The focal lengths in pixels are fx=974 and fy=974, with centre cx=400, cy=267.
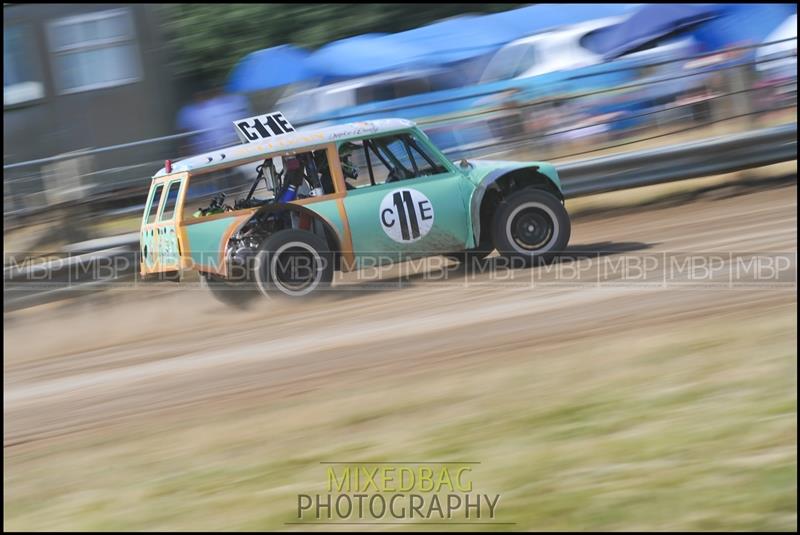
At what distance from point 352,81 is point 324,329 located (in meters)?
7.88

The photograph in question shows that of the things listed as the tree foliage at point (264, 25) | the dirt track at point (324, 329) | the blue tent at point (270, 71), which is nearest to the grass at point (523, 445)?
the dirt track at point (324, 329)

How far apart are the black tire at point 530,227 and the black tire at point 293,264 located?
143 cm

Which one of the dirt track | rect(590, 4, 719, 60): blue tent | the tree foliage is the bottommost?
the dirt track

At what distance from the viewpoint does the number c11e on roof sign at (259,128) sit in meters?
7.40

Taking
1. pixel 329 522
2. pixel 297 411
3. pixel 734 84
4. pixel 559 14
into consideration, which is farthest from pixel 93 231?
pixel 559 14

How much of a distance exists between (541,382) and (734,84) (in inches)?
253

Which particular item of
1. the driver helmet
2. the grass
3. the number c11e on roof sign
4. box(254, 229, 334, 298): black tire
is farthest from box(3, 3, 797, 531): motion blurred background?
the number c11e on roof sign

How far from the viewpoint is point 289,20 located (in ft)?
56.8

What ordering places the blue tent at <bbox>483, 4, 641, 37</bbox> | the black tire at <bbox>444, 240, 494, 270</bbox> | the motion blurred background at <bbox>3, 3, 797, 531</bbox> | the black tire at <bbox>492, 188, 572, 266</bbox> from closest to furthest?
the motion blurred background at <bbox>3, 3, 797, 531</bbox> < the black tire at <bbox>492, 188, 572, 266</bbox> < the black tire at <bbox>444, 240, 494, 270</bbox> < the blue tent at <bbox>483, 4, 641, 37</bbox>

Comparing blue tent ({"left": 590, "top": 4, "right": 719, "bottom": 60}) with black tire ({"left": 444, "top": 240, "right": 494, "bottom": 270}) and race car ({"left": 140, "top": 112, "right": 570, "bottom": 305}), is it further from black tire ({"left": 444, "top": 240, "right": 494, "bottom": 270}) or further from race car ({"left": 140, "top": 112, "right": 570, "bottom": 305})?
race car ({"left": 140, "top": 112, "right": 570, "bottom": 305})

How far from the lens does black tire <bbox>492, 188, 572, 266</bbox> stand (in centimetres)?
778

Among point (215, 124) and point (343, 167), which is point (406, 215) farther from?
point (215, 124)

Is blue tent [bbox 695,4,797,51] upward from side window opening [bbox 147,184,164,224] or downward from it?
upward

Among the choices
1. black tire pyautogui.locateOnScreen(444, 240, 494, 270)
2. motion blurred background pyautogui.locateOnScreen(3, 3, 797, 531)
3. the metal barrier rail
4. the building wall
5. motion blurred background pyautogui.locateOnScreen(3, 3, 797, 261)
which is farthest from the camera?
the building wall
